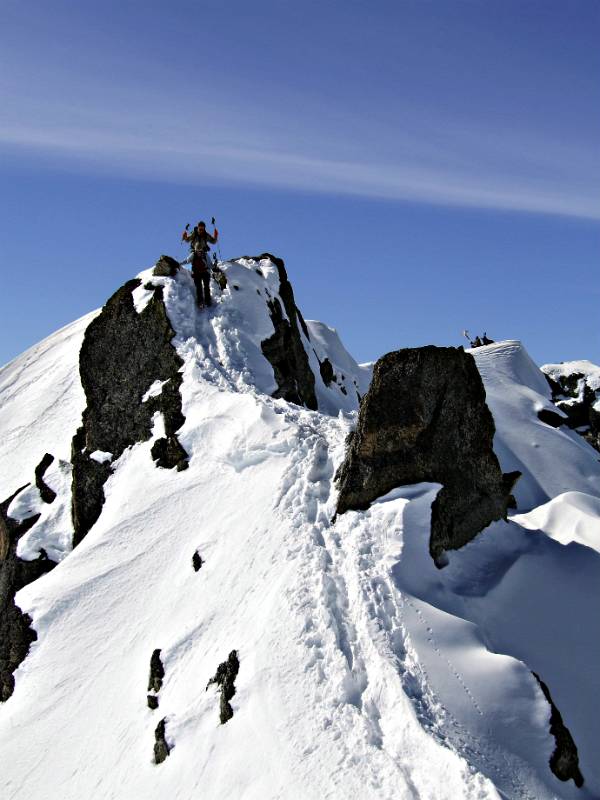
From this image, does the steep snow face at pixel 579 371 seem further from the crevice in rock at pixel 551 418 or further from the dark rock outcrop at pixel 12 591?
the dark rock outcrop at pixel 12 591

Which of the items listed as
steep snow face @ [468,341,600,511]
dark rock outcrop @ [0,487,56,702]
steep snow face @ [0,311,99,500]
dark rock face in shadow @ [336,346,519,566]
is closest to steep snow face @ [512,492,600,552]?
dark rock face in shadow @ [336,346,519,566]

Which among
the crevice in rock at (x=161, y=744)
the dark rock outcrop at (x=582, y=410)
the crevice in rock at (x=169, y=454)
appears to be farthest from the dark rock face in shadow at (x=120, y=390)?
the dark rock outcrop at (x=582, y=410)

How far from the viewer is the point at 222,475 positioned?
18344 millimetres

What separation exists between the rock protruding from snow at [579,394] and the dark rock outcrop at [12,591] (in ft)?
86.5

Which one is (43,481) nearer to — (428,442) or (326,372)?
(428,442)

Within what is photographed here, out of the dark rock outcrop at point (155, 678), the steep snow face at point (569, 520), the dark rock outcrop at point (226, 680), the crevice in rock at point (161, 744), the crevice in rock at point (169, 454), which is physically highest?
the steep snow face at point (569, 520)

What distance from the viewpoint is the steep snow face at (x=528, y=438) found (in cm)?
2952

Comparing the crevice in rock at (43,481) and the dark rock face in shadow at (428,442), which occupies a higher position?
the dark rock face in shadow at (428,442)

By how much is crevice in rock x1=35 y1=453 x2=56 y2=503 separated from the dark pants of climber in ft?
24.7

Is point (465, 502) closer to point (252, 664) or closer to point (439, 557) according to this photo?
point (439, 557)

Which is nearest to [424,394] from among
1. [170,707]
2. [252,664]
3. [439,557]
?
[439,557]

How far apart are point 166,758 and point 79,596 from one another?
6.96m

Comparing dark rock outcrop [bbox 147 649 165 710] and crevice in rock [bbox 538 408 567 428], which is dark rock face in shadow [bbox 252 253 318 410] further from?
crevice in rock [bbox 538 408 567 428]

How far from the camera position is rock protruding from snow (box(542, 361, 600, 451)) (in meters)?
41.8
